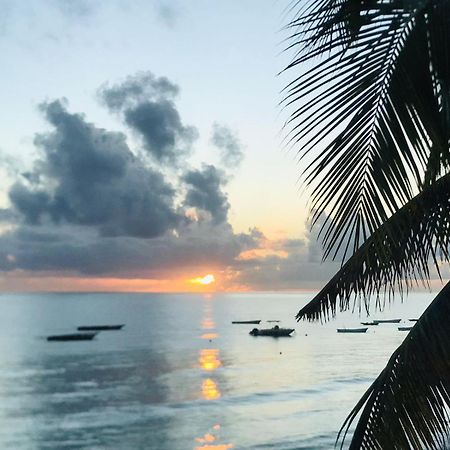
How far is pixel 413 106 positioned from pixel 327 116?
376 millimetres

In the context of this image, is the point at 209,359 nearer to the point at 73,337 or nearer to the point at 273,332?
the point at 273,332

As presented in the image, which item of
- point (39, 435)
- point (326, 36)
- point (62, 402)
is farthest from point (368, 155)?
point (62, 402)

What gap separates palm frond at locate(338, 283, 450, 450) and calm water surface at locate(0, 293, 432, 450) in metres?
32.6

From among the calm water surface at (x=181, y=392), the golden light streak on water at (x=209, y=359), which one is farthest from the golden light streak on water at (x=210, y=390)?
the golden light streak on water at (x=209, y=359)

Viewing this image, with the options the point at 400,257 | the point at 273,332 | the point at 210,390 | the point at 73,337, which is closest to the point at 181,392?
the point at 210,390

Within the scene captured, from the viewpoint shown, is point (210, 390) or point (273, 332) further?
point (273, 332)

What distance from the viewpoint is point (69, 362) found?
249 feet

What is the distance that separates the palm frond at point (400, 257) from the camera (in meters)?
3.66

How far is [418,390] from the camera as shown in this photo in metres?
3.37

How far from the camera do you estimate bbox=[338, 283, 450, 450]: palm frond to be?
3.31 meters

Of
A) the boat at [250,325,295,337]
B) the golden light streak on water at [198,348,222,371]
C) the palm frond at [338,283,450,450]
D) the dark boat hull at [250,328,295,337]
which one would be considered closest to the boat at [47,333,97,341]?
the golden light streak on water at [198,348,222,371]

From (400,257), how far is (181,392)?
52.6m

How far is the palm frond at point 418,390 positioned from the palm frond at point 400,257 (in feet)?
1.20

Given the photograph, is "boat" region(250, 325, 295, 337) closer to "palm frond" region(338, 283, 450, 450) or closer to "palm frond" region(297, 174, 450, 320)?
"palm frond" region(297, 174, 450, 320)
